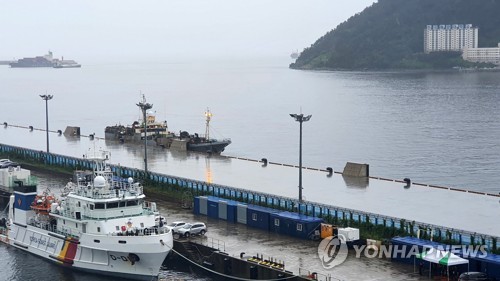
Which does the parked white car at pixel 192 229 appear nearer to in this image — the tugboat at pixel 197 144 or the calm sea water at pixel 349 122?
the tugboat at pixel 197 144

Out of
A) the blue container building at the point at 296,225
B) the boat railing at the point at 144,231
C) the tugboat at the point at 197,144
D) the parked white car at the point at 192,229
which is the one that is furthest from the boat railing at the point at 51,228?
the tugboat at the point at 197,144

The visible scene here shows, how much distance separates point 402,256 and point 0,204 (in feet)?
104

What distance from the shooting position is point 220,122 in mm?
130375

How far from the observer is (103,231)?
3825cm

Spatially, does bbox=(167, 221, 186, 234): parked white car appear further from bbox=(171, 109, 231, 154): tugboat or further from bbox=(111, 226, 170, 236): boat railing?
bbox=(171, 109, 231, 154): tugboat

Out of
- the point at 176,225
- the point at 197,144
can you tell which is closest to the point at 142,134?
the point at 197,144

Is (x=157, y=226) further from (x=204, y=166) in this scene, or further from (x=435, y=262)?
(x=204, y=166)

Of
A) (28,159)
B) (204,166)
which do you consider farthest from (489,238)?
(28,159)

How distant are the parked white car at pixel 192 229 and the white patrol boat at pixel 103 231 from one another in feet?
5.58

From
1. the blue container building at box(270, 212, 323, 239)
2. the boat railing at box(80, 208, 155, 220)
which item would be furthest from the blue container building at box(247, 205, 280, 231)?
the boat railing at box(80, 208, 155, 220)

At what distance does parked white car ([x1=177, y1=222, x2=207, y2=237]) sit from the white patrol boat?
5.58 ft

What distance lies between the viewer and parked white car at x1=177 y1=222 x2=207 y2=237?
134ft

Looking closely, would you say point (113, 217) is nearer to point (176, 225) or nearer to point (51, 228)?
point (176, 225)

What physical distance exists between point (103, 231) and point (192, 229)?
16.1ft
